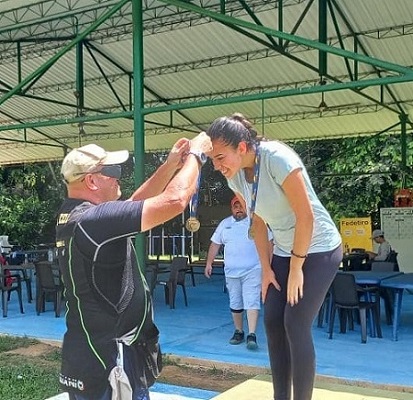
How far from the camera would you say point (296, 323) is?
243cm

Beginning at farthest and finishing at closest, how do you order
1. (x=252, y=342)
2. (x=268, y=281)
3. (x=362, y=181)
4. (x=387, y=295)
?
1. (x=362, y=181)
2. (x=387, y=295)
3. (x=252, y=342)
4. (x=268, y=281)

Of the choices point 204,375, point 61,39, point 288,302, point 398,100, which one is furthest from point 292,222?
point 398,100

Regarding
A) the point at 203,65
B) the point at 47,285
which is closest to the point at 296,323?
the point at 47,285

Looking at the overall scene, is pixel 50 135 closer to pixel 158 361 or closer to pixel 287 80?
pixel 287 80

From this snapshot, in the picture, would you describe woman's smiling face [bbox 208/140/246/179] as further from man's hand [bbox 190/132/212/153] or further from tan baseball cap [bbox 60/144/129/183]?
tan baseball cap [bbox 60/144/129/183]

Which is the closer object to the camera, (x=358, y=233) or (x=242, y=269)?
(x=242, y=269)

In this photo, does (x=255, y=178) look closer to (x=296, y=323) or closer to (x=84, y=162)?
(x=296, y=323)

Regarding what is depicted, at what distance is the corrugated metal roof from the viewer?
27.8 ft

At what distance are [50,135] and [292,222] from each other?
43.8ft

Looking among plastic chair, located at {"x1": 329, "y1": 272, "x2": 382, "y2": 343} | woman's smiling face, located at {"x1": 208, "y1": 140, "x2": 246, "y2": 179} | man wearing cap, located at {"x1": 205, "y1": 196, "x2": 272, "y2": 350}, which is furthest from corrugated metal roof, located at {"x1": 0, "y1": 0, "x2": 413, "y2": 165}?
woman's smiling face, located at {"x1": 208, "y1": 140, "x2": 246, "y2": 179}

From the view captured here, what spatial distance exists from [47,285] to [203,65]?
14.7ft

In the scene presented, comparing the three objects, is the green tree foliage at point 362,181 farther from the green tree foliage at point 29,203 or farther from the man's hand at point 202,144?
the man's hand at point 202,144

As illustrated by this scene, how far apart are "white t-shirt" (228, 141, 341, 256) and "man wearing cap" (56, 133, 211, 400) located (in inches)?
13.5

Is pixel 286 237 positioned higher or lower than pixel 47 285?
higher
